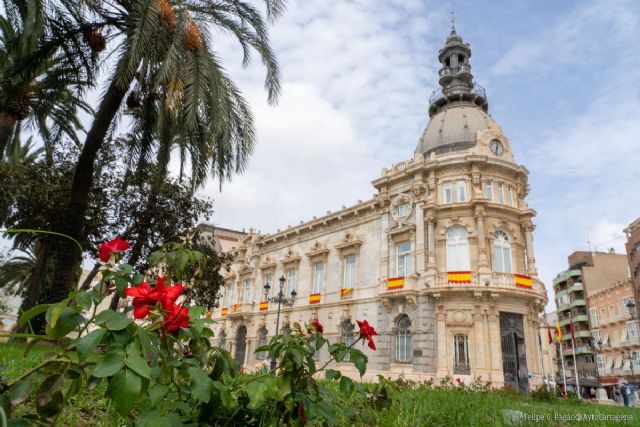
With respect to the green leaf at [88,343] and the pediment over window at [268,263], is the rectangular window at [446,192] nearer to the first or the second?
the pediment over window at [268,263]

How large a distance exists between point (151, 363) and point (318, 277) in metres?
27.8

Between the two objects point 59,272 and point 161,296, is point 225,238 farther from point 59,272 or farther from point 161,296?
point 161,296

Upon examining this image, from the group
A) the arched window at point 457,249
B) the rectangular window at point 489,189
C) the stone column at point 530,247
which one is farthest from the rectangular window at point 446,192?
the stone column at point 530,247

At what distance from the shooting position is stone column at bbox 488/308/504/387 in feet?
64.9

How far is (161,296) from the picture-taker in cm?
196

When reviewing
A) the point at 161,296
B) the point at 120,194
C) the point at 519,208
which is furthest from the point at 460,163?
the point at 161,296

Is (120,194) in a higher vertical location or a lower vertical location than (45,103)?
lower

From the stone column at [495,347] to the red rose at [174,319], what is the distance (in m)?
A: 20.8

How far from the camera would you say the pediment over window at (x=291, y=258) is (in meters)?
30.8

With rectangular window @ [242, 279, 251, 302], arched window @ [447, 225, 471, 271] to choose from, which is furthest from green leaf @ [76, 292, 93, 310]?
rectangular window @ [242, 279, 251, 302]

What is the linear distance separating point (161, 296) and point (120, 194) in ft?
54.2

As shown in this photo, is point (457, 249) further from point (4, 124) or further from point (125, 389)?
point (125, 389)

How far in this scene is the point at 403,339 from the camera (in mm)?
22531

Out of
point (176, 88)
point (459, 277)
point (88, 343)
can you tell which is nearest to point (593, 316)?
point (459, 277)
